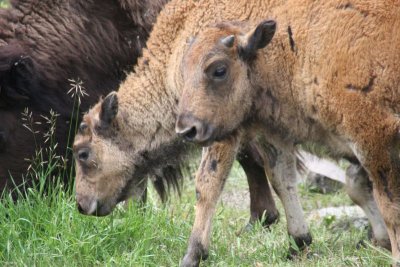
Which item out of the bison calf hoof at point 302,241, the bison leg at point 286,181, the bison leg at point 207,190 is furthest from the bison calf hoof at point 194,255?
the bison leg at point 286,181

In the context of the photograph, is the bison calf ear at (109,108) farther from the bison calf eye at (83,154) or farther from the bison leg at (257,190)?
the bison leg at (257,190)

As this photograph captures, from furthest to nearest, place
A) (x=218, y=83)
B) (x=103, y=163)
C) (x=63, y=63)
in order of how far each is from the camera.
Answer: (x=63, y=63), (x=103, y=163), (x=218, y=83)

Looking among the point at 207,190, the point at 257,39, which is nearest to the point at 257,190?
the point at 207,190

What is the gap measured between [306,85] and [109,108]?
1.55 m

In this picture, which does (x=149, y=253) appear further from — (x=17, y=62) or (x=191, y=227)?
(x=17, y=62)

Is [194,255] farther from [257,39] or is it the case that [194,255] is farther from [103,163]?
[257,39]

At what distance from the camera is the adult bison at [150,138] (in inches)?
302

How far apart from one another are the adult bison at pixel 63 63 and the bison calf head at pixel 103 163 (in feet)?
0.97

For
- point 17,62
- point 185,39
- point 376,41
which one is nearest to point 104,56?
point 17,62

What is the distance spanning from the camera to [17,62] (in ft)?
27.4

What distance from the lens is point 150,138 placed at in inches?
307

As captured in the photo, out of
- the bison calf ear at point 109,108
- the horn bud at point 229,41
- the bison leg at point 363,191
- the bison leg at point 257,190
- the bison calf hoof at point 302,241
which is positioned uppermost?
the horn bud at point 229,41

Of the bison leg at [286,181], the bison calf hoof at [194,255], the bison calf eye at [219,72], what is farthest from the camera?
the bison leg at [286,181]

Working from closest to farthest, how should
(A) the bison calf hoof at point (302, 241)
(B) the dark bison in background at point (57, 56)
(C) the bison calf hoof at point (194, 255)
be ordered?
(C) the bison calf hoof at point (194, 255) → (A) the bison calf hoof at point (302, 241) → (B) the dark bison in background at point (57, 56)
